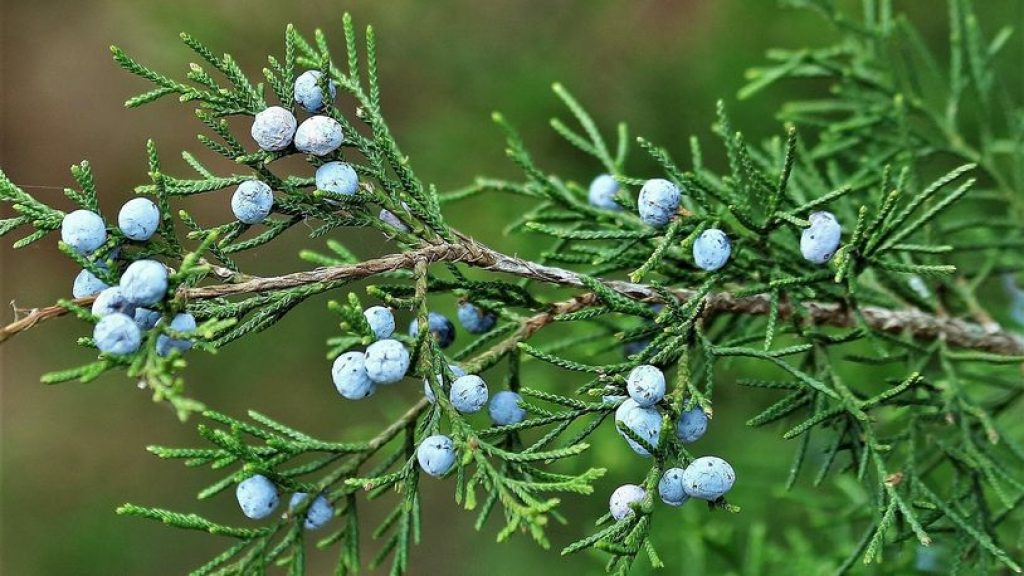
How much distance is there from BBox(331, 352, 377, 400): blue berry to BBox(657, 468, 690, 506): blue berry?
51 centimetres

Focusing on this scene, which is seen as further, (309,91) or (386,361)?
(309,91)

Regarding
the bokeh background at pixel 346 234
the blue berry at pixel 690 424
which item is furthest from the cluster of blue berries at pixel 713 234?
the bokeh background at pixel 346 234

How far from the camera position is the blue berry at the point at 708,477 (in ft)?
4.65

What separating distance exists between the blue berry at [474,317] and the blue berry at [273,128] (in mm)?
508

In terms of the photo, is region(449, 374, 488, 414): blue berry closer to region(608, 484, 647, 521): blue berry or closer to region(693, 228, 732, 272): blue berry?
region(608, 484, 647, 521): blue berry

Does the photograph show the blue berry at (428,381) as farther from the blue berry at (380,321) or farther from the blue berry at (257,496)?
the blue berry at (257,496)

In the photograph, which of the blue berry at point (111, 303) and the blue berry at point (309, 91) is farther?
the blue berry at point (309, 91)

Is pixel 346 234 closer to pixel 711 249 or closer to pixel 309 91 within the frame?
pixel 309 91

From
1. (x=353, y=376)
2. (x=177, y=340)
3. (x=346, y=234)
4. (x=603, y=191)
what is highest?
(x=177, y=340)

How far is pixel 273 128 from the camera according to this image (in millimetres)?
1508

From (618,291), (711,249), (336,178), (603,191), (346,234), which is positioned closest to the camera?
(336,178)

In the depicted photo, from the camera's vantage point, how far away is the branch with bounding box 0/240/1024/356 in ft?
5.13

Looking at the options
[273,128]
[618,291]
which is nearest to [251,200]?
[273,128]

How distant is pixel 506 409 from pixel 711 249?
49 cm
